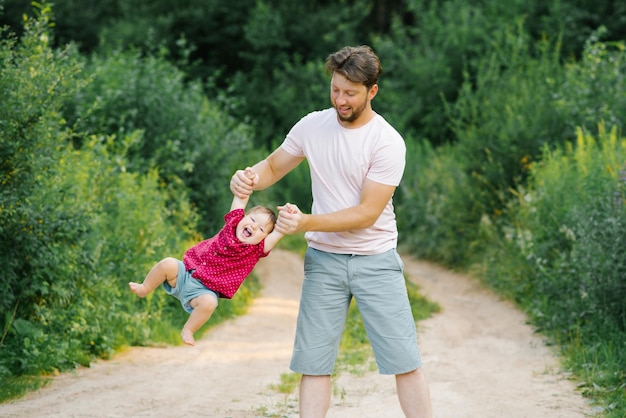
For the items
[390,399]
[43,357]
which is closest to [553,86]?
[390,399]

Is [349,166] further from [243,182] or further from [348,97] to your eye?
[243,182]

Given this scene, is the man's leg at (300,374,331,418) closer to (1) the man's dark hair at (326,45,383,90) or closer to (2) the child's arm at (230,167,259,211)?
(2) the child's arm at (230,167,259,211)

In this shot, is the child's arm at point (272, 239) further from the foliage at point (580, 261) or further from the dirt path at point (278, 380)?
the foliage at point (580, 261)

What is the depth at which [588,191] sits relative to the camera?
831 cm

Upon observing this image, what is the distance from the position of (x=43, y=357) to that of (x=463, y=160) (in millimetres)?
7359

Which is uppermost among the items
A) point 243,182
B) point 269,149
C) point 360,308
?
point 243,182

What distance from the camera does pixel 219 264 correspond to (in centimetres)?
471

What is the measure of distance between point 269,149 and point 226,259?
13.3m

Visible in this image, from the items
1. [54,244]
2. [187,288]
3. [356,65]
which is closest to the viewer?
[356,65]

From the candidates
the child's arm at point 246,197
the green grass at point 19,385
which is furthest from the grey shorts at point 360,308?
the green grass at point 19,385

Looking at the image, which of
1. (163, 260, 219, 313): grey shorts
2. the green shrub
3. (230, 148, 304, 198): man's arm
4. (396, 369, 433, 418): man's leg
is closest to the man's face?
(230, 148, 304, 198): man's arm

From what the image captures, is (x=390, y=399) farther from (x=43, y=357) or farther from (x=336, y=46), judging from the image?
(x=336, y=46)

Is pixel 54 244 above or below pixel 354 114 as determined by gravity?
below

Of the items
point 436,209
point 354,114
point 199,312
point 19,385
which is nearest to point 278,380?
point 19,385
